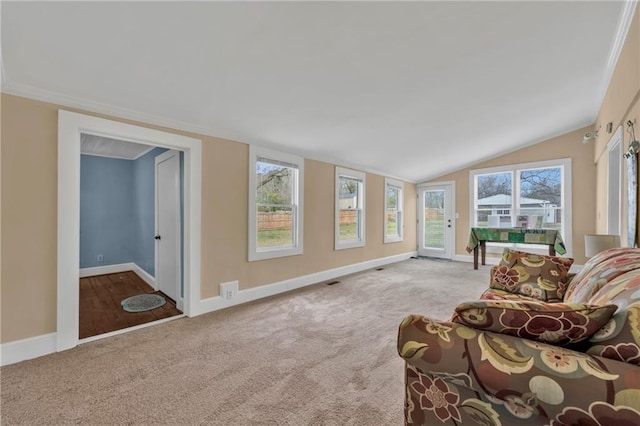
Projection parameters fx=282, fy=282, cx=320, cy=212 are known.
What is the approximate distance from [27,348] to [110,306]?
4.13 ft

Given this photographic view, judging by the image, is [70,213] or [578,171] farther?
[578,171]

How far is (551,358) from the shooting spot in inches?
32.3

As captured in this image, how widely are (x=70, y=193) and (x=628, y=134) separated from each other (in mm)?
4979

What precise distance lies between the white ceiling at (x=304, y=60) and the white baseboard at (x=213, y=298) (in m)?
1.94

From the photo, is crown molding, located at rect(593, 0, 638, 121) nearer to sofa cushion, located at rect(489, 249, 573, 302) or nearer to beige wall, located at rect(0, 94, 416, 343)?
sofa cushion, located at rect(489, 249, 573, 302)

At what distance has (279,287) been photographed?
4.00 meters

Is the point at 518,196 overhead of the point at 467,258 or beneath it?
overhead

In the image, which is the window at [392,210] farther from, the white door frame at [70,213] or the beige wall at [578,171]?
the white door frame at [70,213]

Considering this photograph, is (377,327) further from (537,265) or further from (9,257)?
(9,257)

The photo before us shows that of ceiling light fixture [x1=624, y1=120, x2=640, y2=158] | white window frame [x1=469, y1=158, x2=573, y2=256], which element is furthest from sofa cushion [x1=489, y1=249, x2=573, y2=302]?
white window frame [x1=469, y1=158, x2=573, y2=256]

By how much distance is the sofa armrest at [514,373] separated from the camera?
74 centimetres

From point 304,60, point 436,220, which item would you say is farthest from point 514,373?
point 436,220

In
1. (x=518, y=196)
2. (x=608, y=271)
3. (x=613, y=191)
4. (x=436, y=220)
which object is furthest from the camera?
(x=436, y=220)

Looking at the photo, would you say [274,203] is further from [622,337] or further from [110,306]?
[622,337]
